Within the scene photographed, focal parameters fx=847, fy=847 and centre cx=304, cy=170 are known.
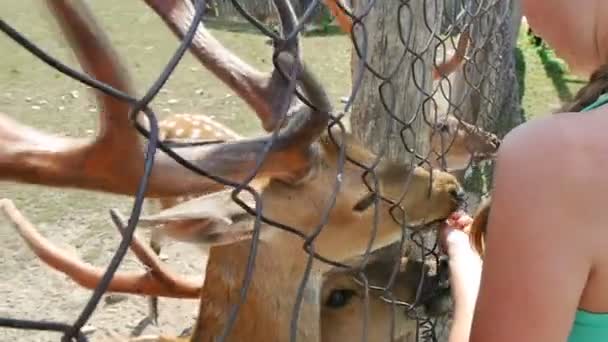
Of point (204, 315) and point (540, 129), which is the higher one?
point (540, 129)

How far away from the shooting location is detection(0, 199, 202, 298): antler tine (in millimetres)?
2797

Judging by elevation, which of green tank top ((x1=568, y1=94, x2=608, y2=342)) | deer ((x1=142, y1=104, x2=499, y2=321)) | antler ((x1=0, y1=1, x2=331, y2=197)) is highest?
antler ((x1=0, y1=1, x2=331, y2=197))

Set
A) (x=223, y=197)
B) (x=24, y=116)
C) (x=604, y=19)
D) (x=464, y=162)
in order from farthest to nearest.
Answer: (x=24, y=116) < (x=464, y=162) < (x=223, y=197) < (x=604, y=19)

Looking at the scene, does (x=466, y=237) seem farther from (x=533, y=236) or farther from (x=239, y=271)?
(x=533, y=236)

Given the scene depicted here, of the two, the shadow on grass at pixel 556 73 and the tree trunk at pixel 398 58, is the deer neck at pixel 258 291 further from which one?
the shadow on grass at pixel 556 73

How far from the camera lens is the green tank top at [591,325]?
49.1 inches

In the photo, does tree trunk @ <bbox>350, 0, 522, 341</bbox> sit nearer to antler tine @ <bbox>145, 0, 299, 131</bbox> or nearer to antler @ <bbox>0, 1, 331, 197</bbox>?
antler tine @ <bbox>145, 0, 299, 131</bbox>

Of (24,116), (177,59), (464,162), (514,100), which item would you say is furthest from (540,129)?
(24,116)

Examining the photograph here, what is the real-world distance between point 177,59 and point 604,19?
689 mm

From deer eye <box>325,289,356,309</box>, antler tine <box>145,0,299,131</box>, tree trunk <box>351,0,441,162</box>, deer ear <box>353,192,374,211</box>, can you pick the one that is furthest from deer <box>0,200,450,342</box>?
antler tine <box>145,0,299,131</box>

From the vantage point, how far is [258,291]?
2.29 metres

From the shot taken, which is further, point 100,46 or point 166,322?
point 166,322

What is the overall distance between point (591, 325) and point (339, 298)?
139 cm

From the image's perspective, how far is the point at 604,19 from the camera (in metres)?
1.24
